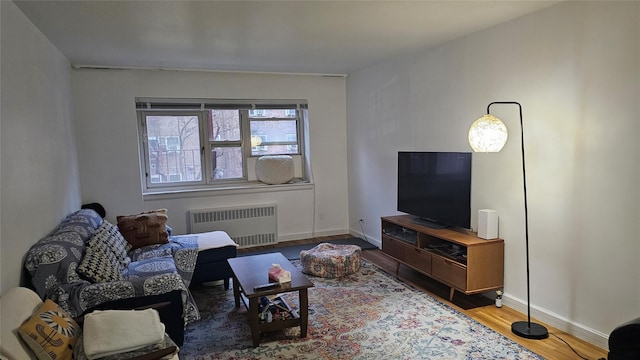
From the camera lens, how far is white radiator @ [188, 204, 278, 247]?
16.6 ft

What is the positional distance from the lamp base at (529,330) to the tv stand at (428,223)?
103 cm

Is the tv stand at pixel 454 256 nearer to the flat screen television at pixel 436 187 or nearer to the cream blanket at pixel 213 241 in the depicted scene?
the flat screen television at pixel 436 187

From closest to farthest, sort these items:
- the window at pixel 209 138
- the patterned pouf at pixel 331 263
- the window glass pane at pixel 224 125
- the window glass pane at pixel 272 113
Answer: the patterned pouf at pixel 331 263 → the window at pixel 209 138 → the window glass pane at pixel 224 125 → the window glass pane at pixel 272 113

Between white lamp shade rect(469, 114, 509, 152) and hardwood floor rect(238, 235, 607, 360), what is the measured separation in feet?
4.19

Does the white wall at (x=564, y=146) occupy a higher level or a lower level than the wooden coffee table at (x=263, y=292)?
higher

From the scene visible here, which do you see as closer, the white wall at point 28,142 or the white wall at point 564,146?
the white wall at point 28,142

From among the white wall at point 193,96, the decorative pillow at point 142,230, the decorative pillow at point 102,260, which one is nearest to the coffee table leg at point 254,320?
the decorative pillow at point 102,260

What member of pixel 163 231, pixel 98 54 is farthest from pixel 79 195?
pixel 98 54

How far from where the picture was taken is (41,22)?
9.42ft

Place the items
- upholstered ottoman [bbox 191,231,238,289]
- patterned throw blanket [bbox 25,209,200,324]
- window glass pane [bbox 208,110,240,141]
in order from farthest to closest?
window glass pane [bbox 208,110,240,141] < upholstered ottoman [bbox 191,231,238,289] < patterned throw blanket [bbox 25,209,200,324]

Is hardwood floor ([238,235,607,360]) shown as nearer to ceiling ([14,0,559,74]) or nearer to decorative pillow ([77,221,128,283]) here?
ceiling ([14,0,559,74])

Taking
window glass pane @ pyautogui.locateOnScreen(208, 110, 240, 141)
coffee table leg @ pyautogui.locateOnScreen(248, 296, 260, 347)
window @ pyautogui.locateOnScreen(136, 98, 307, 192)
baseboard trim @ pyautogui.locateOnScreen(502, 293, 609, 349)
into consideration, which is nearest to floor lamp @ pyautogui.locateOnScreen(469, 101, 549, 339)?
baseboard trim @ pyautogui.locateOnScreen(502, 293, 609, 349)

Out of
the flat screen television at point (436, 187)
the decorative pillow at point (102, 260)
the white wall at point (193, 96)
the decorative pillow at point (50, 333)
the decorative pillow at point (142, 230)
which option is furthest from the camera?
the white wall at point (193, 96)

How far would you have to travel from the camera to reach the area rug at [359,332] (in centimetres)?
262
